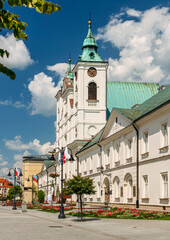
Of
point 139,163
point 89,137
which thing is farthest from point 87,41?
point 139,163

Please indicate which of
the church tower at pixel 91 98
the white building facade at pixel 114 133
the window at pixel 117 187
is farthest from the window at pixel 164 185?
the church tower at pixel 91 98

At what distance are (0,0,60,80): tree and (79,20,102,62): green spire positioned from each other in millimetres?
59284

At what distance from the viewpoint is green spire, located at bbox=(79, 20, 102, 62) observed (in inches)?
2591

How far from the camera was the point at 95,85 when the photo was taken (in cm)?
6538

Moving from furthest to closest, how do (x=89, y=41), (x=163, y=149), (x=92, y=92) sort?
(x=89, y=41)
(x=92, y=92)
(x=163, y=149)

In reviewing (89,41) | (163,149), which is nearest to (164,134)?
(163,149)

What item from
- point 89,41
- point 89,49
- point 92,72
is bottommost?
point 92,72

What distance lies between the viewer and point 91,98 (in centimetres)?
6512

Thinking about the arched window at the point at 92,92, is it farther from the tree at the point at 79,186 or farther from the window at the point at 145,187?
the tree at the point at 79,186

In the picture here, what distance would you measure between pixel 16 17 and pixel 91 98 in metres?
58.7

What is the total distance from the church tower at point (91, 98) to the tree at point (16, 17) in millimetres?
57901

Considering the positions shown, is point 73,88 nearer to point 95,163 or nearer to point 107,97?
point 107,97

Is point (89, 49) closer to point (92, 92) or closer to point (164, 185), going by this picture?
point (92, 92)

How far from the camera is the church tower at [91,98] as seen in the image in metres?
64.8
